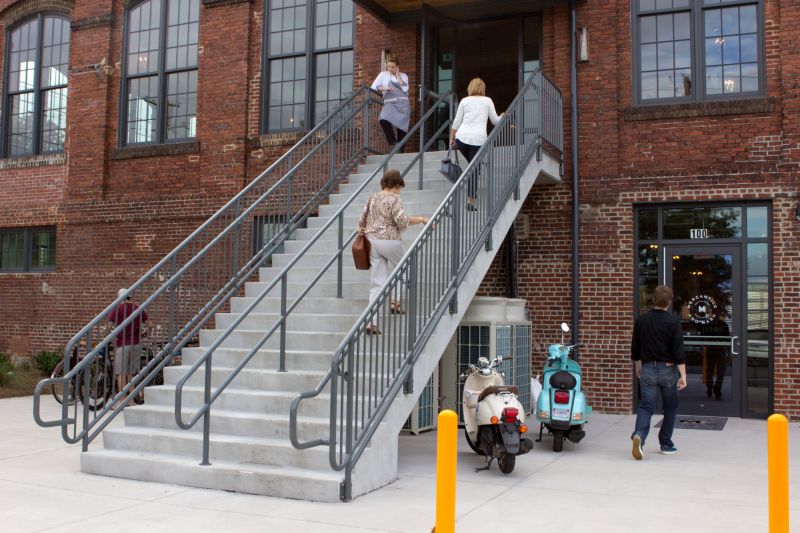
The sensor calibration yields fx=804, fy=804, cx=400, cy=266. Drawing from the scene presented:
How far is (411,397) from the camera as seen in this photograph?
729 cm

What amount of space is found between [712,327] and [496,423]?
5.38 m

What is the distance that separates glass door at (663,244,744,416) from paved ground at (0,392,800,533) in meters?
2.59

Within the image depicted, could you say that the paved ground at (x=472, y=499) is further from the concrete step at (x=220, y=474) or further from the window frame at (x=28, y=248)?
the window frame at (x=28, y=248)

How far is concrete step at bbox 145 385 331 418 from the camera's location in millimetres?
7168

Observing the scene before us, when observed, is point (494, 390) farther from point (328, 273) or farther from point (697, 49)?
point (697, 49)

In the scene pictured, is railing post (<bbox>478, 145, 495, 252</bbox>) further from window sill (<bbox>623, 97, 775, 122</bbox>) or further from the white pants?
window sill (<bbox>623, 97, 775, 122</bbox>)

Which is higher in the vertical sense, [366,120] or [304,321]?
[366,120]

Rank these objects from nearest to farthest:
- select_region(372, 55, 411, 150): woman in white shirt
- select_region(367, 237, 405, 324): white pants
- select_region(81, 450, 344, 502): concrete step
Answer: select_region(81, 450, 344, 502): concrete step
select_region(367, 237, 405, 324): white pants
select_region(372, 55, 411, 150): woman in white shirt

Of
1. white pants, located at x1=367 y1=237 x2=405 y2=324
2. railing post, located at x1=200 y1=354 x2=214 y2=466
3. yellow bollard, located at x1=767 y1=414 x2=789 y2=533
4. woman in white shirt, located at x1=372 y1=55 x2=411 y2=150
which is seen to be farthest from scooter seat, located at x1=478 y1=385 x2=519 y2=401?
woman in white shirt, located at x1=372 y1=55 x2=411 y2=150

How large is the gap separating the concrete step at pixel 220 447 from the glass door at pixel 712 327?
6.70m

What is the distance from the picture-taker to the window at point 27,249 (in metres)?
16.5

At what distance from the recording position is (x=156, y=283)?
1492 cm

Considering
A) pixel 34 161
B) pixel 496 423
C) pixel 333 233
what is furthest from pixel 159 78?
pixel 496 423

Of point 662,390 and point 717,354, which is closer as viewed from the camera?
point 662,390
